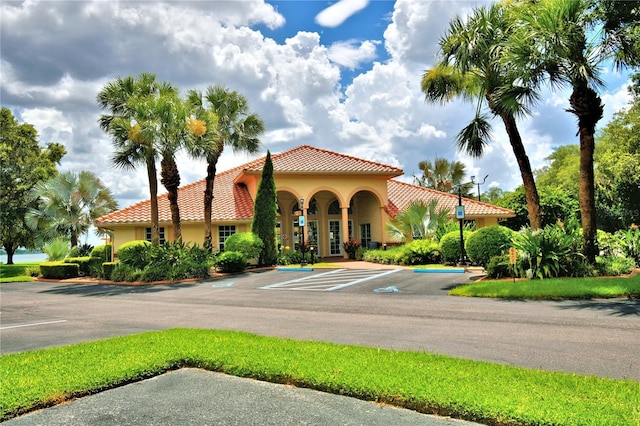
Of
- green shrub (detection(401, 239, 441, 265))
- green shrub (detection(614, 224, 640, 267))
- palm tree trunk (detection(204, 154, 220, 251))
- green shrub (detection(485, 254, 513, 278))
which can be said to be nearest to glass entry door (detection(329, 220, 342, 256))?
green shrub (detection(401, 239, 441, 265))

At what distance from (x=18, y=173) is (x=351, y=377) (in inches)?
1351

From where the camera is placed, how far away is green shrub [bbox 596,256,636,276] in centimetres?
1320

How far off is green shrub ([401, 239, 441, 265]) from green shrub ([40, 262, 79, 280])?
56.2 feet

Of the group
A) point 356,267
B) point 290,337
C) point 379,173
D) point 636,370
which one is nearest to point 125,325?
point 290,337

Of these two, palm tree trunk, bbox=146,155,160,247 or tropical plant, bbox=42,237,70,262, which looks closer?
palm tree trunk, bbox=146,155,160,247

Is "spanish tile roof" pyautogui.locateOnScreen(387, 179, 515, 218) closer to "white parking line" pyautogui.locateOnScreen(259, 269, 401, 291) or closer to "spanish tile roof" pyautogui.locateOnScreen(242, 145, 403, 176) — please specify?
"spanish tile roof" pyautogui.locateOnScreen(242, 145, 403, 176)

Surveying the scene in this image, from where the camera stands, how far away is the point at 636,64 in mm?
12766

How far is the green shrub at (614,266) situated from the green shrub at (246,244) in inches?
564

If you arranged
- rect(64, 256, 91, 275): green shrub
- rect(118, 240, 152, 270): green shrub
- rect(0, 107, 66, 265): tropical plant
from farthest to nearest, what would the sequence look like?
rect(0, 107, 66, 265): tropical plant, rect(64, 256, 91, 275): green shrub, rect(118, 240, 152, 270): green shrub

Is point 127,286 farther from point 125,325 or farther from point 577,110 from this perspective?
point 577,110

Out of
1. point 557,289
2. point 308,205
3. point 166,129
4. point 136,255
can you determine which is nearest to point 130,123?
point 166,129

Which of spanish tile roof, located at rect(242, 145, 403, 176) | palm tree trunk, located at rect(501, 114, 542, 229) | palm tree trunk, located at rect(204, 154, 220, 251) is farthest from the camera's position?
spanish tile roof, located at rect(242, 145, 403, 176)

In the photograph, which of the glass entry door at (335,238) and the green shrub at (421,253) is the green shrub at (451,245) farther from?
the glass entry door at (335,238)

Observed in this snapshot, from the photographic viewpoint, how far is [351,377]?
16.3 feet
